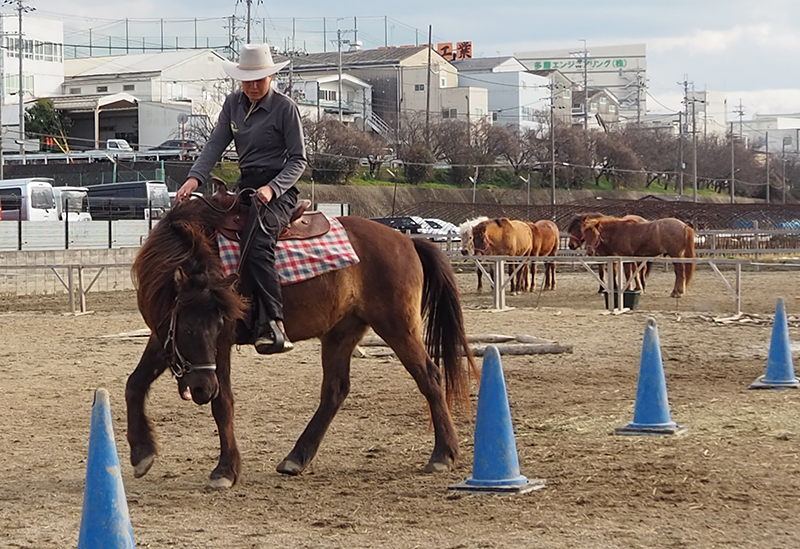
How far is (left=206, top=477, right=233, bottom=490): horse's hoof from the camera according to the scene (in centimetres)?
596

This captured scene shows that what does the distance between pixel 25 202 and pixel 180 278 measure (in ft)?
108

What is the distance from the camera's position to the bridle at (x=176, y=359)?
228 inches

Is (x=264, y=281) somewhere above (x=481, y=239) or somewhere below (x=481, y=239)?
above

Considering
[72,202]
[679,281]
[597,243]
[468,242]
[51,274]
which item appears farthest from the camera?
[72,202]

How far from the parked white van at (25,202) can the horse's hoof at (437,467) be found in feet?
106

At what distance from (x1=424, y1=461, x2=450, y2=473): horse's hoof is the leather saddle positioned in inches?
58.8

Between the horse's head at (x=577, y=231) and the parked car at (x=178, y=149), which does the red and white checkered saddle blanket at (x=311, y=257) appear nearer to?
the horse's head at (x=577, y=231)

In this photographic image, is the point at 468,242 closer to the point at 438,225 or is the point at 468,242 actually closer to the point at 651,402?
the point at 651,402

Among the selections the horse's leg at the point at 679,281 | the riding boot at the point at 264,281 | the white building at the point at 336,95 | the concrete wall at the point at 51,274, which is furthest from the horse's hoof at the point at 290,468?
the white building at the point at 336,95

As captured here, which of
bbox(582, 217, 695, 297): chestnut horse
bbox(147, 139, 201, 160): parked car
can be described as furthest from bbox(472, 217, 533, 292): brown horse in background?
bbox(147, 139, 201, 160): parked car

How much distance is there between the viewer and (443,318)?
7156mm

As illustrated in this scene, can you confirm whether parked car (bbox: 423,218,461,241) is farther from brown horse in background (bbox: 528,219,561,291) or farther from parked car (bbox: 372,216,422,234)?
brown horse in background (bbox: 528,219,561,291)

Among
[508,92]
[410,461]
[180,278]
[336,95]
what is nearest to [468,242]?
[410,461]

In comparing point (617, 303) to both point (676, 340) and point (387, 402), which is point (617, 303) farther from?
point (387, 402)
